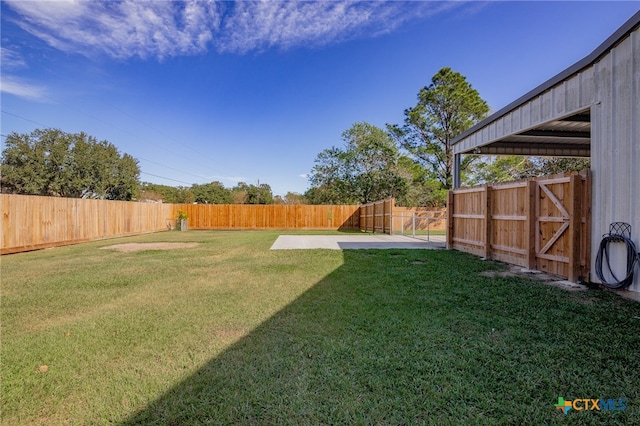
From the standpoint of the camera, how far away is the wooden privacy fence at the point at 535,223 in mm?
4348

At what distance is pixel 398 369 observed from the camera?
202cm

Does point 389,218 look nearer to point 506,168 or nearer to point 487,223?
point 487,223

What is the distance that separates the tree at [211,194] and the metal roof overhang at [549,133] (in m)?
42.6

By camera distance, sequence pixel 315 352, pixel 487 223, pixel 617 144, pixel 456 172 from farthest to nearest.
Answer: pixel 456 172, pixel 487 223, pixel 617 144, pixel 315 352

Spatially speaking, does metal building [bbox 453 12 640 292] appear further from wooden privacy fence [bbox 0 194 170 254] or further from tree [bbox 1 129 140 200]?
tree [bbox 1 129 140 200]

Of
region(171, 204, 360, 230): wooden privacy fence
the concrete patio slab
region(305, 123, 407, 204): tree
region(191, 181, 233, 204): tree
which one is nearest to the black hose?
the concrete patio slab

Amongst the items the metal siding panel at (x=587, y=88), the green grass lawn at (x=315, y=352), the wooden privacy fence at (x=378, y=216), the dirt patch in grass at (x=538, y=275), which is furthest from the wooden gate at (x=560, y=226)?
the wooden privacy fence at (x=378, y=216)

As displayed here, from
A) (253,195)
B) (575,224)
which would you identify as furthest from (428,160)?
(253,195)

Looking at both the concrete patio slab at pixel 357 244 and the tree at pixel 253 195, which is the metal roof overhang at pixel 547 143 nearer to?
the concrete patio slab at pixel 357 244

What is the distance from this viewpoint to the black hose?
11.7ft

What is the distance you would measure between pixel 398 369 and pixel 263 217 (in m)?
18.8

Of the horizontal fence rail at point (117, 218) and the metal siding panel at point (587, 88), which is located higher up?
the metal siding panel at point (587, 88)

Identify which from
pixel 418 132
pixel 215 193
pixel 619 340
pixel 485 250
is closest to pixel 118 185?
pixel 215 193

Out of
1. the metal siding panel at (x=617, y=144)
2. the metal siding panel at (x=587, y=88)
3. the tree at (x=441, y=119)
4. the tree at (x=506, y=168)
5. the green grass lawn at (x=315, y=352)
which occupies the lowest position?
the green grass lawn at (x=315, y=352)
